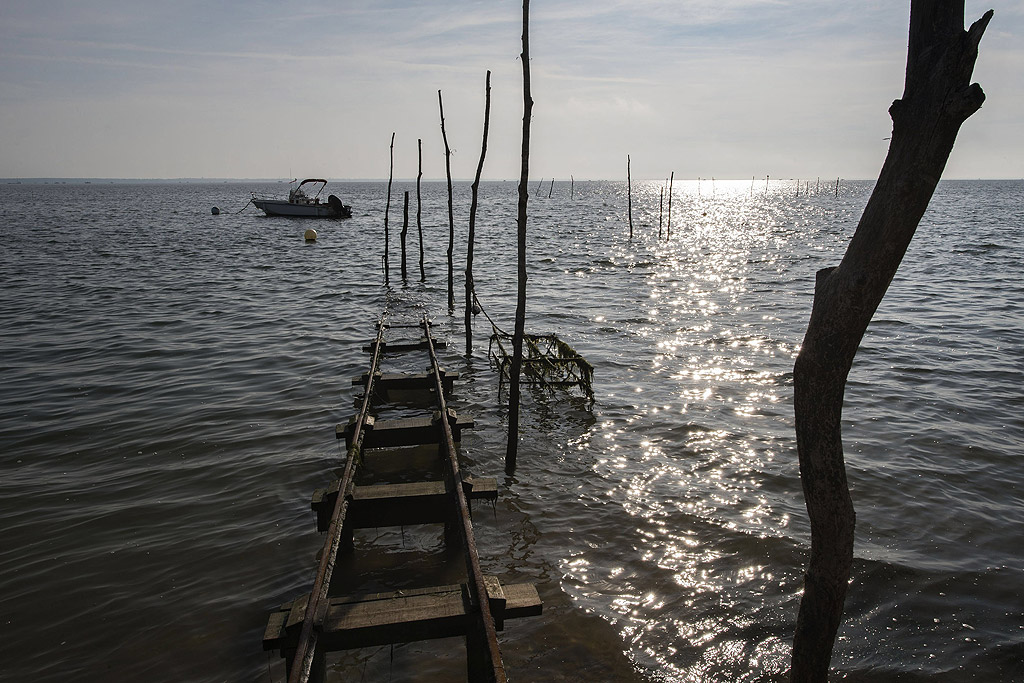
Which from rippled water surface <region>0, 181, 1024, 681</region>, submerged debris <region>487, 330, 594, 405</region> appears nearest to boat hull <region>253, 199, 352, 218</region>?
rippled water surface <region>0, 181, 1024, 681</region>

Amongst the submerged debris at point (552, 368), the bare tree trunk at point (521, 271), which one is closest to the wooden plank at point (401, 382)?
the submerged debris at point (552, 368)

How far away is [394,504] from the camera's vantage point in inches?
218

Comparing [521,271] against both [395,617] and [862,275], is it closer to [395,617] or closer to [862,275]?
[395,617]

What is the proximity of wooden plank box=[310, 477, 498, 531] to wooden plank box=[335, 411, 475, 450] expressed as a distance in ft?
5.13

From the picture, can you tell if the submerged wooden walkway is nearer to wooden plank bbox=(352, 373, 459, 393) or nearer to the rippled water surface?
the rippled water surface

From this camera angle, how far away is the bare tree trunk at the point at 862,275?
8.53 feet

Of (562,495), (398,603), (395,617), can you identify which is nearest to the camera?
(395,617)

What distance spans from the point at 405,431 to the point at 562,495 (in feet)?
6.33

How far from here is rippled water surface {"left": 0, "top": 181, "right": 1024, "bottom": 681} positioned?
4910mm

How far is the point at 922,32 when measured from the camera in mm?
2676

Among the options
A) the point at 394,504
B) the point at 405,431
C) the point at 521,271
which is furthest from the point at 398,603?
the point at 521,271

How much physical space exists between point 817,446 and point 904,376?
1016 centimetres

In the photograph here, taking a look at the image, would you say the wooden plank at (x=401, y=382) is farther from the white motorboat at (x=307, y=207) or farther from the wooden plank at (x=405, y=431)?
the white motorboat at (x=307, y=207)

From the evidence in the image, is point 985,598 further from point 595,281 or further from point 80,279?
point 80,279
